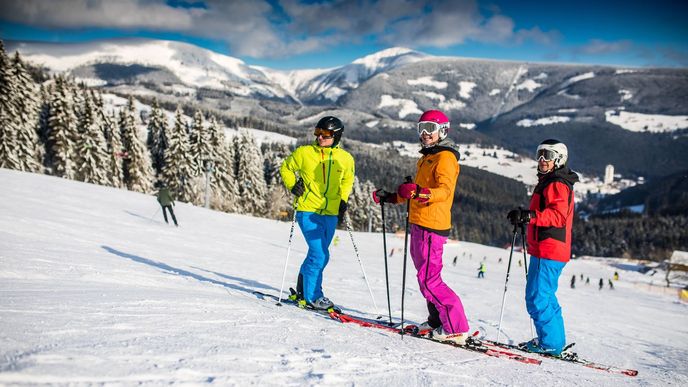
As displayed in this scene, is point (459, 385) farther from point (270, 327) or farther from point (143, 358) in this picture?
point (143, 358)

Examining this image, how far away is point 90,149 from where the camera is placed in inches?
1442

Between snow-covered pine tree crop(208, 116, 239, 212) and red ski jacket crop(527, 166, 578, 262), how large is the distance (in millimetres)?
41431

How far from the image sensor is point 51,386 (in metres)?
2.39

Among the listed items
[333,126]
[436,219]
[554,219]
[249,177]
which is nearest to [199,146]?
[249,177]

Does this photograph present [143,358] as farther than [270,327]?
No

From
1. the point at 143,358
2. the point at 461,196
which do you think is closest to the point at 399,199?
the point at 143,358

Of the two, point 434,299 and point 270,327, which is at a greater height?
point 434,299

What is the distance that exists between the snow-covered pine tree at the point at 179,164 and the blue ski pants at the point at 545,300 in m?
40.0

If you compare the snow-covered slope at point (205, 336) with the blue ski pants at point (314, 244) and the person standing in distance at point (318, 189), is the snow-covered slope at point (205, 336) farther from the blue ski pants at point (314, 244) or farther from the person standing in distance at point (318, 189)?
the person standing in distance at point (318, 189)

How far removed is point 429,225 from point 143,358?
303 centimetres

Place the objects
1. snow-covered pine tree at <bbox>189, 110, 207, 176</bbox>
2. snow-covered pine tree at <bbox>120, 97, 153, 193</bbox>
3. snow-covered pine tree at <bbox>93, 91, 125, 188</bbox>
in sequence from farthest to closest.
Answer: snow-covered pine tree at <bbox>189, 110, 207, 176</bbox> < snow-covered pine tree at <bbox>120, 97, 153, 193</bbox> < snow-covered pine tree at <bbox>93, 91, 125, 188</bbox>

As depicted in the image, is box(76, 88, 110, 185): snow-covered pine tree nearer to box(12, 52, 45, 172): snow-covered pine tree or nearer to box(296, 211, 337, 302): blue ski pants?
box(12, 52, 45, 172): snow-covered pine tree

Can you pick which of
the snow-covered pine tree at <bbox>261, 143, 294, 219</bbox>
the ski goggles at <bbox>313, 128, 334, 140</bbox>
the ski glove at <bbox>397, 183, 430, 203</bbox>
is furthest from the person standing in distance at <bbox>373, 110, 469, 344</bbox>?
the snow-covered pine tree at <bbox>261, 143, 294, 219</bbox>

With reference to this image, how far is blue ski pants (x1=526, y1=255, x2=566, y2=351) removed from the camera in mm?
4891
